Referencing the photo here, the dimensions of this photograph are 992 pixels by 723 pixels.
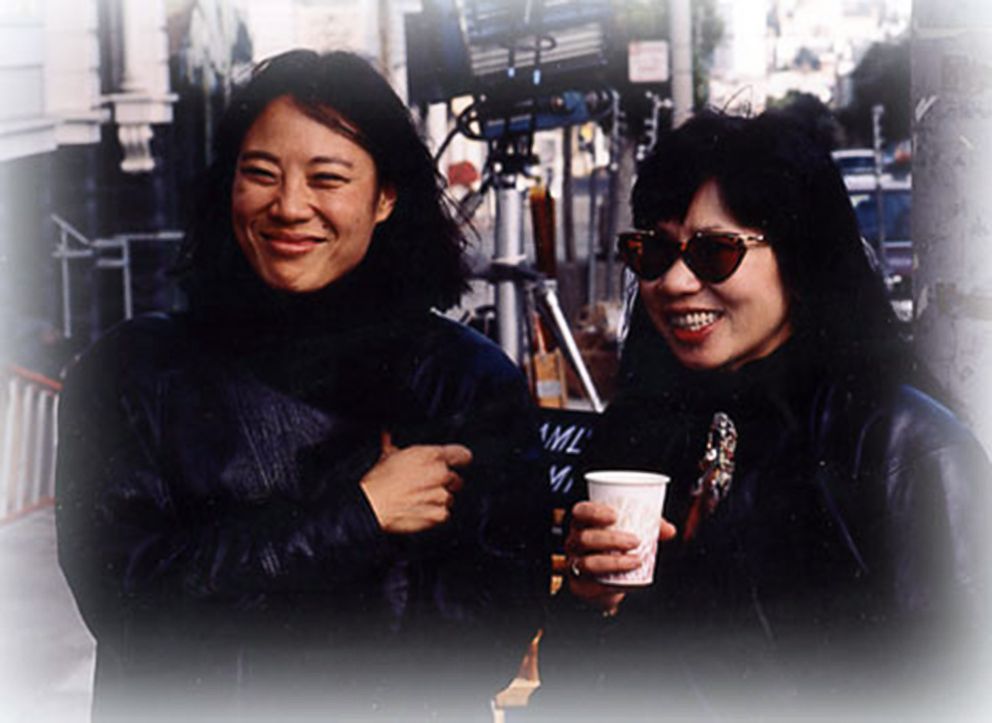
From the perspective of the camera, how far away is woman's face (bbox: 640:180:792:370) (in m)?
1.97

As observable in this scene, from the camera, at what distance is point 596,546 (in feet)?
6.07

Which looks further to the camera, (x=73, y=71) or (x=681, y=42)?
(x=73, y=71)

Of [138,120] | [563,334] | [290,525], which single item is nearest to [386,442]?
[290,525]

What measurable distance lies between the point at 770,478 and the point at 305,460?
0.70 metres

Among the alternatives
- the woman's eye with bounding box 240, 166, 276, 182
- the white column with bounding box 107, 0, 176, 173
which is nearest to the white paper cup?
the woman's eye with bounding box 240, 166, 276, 182

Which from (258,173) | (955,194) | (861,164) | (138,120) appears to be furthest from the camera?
(861,164)

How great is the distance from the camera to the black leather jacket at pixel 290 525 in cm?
196

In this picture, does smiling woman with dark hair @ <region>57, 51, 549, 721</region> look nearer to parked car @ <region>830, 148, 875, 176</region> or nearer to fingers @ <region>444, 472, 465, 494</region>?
fingers @ <region>444, 472, 465, 494</region>

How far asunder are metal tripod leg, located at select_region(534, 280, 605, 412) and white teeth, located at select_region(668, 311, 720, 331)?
5.07 feet

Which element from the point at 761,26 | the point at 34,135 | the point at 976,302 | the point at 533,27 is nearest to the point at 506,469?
the point at 976,302

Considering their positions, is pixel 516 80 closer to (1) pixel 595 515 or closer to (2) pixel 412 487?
(2) pixel 412 487

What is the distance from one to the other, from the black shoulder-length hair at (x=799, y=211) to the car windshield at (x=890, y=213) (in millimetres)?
1731

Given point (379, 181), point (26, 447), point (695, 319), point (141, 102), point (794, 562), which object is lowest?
point (26, 447)

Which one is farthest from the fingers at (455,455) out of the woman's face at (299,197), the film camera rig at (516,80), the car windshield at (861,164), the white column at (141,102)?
the car windshield at (861,164)
